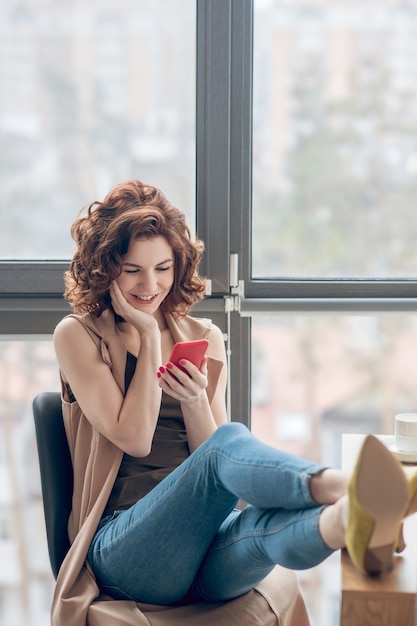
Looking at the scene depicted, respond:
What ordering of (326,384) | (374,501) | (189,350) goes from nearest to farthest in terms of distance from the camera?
(374,501) → (189,350) → (326,384)

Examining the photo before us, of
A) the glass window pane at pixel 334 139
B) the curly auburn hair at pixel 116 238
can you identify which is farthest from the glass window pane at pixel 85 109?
the curly auburn hair at pixel 116 238

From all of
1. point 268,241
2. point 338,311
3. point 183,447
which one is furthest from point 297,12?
point 183,447

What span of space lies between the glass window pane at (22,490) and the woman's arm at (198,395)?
68 centimetres

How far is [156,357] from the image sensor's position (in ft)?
6.40

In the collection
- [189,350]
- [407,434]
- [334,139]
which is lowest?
[407,434]

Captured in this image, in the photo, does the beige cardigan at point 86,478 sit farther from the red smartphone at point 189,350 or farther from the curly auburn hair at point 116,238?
the red smartphone at point 189,350

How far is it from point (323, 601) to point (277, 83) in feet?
5.20

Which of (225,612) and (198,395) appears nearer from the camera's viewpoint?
(225,612)

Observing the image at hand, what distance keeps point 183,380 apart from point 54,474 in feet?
1.24

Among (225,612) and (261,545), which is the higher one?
(261,545)

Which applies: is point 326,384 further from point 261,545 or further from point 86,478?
point 261,545

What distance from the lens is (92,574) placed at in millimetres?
1827

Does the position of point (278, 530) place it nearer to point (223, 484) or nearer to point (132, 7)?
point (223, 484)

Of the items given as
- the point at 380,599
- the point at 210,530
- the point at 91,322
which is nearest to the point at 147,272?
the point at 91,322
